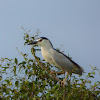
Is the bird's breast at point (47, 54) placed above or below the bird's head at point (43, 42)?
below

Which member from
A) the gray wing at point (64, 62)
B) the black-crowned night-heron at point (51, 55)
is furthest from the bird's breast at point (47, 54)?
the gray wing at point (64, 62)

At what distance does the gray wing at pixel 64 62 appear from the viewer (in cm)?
734

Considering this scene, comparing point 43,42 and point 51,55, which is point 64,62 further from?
point 43,42

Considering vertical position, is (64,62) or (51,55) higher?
(51,55)

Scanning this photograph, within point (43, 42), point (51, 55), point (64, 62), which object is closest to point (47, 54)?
point (51, 55)

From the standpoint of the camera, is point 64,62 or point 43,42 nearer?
point 43,42

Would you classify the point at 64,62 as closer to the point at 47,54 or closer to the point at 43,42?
the point at 47,54

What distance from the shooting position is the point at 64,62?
7648 millimetres

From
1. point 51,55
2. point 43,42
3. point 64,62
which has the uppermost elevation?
point 43,42

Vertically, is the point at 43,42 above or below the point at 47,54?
above

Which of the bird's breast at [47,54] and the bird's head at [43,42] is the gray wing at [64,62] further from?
the bird's head at [43,42]

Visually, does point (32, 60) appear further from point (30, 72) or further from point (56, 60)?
point (56, 60)

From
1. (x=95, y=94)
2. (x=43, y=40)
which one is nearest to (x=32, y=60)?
(x=43, y=40)

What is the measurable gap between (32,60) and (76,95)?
150 centimetres
